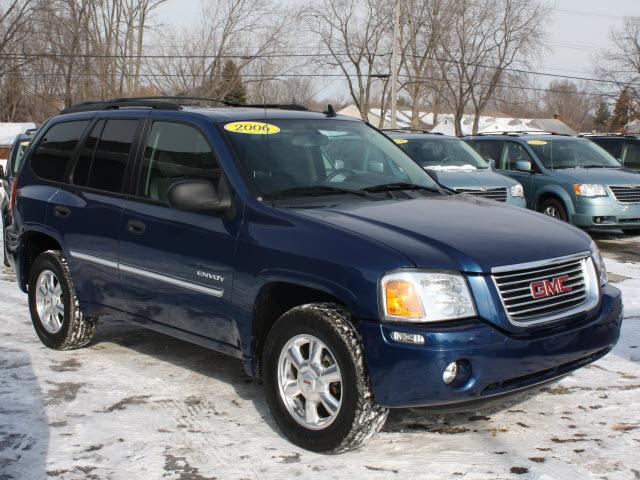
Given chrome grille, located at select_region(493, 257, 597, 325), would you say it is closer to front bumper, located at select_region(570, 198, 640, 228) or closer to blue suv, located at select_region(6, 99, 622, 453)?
blue suv, located at select_region(6, 99, 622, 453)

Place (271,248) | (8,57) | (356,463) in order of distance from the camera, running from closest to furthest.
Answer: (356,463)
(271,248)
(8,57)

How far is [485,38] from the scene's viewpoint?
5522 centimetres

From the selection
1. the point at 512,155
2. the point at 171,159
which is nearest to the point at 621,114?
the point at 512,155

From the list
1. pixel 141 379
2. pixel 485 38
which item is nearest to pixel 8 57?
pixel 485 38

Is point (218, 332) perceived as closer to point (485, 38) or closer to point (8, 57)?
point (8, 57)

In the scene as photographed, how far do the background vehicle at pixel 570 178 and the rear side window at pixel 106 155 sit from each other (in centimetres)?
741

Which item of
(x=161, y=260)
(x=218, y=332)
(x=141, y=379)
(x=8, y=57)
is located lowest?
(x=141, y=379)

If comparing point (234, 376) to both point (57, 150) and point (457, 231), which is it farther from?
point (57, 150)

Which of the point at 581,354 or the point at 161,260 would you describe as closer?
the point at 581,354

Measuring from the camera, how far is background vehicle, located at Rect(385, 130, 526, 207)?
37.8 ft

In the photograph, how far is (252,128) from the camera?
202 inches

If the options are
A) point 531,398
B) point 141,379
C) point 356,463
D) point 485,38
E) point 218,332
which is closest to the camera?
point 356,463

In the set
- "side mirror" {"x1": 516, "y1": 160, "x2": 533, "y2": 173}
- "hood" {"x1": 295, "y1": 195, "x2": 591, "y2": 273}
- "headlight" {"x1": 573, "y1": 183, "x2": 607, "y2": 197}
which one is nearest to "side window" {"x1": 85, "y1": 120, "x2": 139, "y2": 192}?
"hood" {"x1": 295, "y1": 195, "x2": 591, "y2": 273}

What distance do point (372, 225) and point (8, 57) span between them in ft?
158
